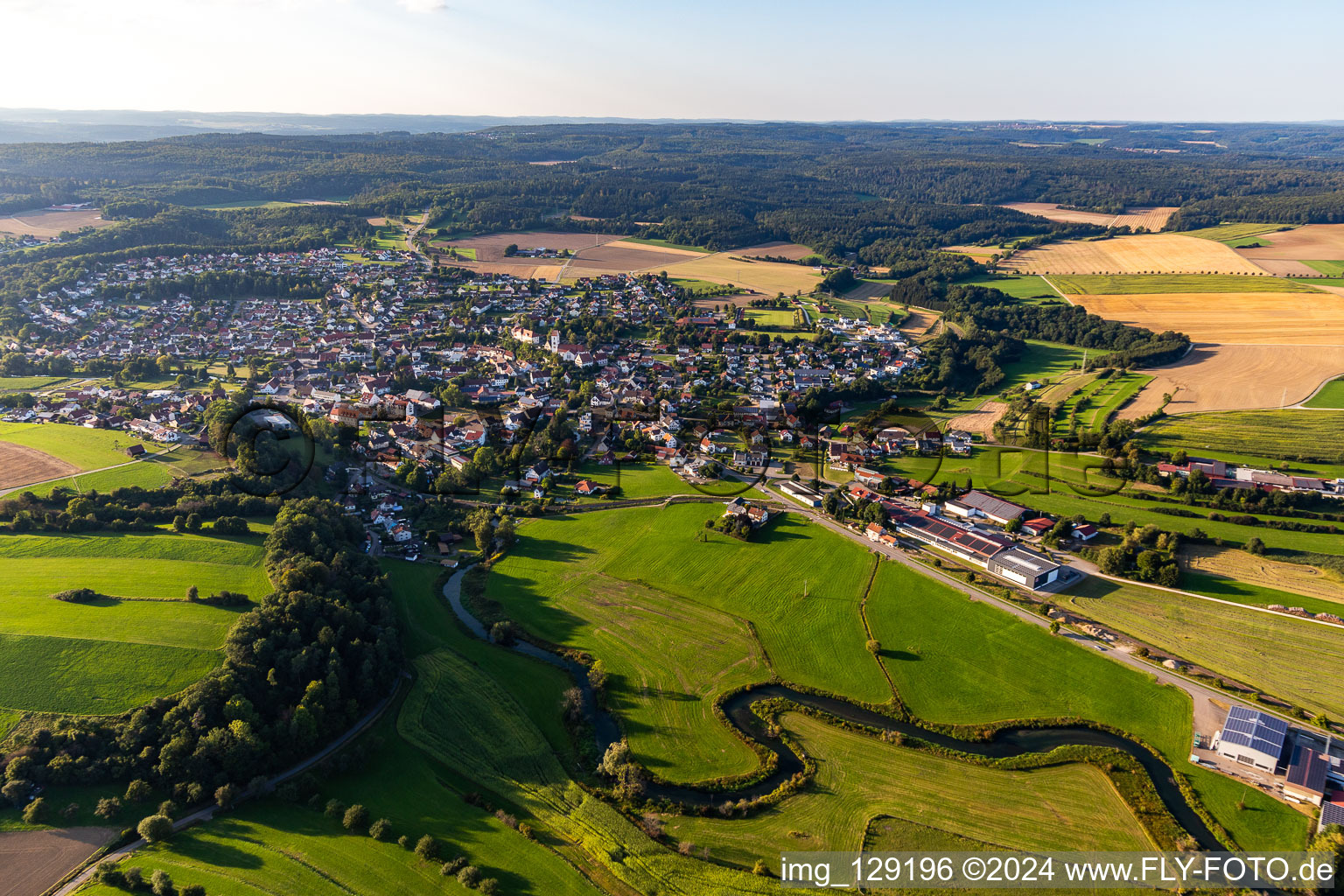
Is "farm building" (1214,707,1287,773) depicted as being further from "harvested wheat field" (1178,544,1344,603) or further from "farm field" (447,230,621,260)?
"farm field" (447,230,621,260)

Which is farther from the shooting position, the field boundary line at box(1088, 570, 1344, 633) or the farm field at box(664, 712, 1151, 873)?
the field boundary line at box(1088, 570, 1344, 633)

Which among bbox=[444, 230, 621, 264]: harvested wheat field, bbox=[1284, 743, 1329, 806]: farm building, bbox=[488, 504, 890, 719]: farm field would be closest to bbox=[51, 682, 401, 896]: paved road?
bbox=[488, 504, 890, 719]: farm field

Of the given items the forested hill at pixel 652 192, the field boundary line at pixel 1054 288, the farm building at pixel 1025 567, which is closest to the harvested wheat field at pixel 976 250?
the forested hill at pixel 652 192

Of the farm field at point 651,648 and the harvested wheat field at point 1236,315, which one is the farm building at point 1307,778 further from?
the harvested wheat field at point 1236,315

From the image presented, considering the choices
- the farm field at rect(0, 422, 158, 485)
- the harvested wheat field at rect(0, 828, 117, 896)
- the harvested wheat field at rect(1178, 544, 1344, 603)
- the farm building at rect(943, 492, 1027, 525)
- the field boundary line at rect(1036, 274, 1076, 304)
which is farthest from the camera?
the field boundary line at rect(1036, 274, 1076, 304)

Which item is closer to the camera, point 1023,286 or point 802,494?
point 802,494

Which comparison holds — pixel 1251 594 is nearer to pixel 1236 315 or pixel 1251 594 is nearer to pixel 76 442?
pixel 1236 315

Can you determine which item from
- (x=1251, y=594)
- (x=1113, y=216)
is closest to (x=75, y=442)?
(x=1251, y=594)
